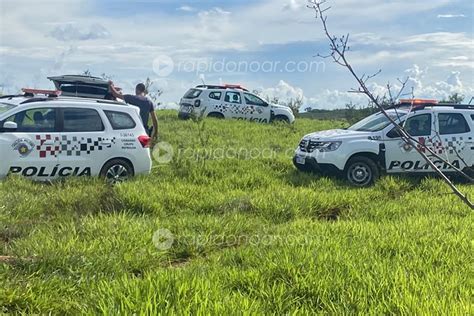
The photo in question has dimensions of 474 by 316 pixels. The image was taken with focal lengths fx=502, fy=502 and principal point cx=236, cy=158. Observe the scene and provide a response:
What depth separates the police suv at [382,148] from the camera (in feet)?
32.1

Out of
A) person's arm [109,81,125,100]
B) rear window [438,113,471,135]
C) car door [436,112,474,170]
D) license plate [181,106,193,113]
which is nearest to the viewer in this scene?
car door [436,112,474,170]

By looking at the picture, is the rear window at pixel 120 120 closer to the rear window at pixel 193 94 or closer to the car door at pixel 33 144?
the car door at pixel 33 144

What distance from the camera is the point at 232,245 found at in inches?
235

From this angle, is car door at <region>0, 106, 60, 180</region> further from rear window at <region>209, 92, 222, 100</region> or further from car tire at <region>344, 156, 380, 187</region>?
rear window at <region>209, 92, 222, 100</region>

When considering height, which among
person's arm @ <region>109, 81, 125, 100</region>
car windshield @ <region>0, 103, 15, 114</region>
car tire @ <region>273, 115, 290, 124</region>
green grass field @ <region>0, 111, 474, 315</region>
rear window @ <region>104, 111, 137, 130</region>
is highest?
person's arm @ <region>109, 81, 125, 100</region>

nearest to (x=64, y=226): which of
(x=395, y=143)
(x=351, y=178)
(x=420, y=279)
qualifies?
(x=420, y=279)

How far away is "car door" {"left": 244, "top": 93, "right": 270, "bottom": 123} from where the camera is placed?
800 inches

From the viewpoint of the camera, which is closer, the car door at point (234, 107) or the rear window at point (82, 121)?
the rear window at point (82, 121)

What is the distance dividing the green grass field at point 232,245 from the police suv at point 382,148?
365mm

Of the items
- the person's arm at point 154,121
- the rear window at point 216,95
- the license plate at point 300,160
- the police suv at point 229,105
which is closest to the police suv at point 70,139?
the person's arm at point 154,121

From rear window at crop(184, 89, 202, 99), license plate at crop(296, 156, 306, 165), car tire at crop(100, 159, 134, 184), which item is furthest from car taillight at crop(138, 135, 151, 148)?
rear window at crop(184, 89, 202, 99)

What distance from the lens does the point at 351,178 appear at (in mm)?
9836

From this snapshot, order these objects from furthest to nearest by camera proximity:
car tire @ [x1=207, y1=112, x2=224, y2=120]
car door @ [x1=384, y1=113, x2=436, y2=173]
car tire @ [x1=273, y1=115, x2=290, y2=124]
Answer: car tire @ [x1=273, y1=115, x2=290, y2=124]
car tire @ [x1=207, y1=112, x2=224, y2=120]
car door @ [x1=384, y1=113, x2=436, y2=173]

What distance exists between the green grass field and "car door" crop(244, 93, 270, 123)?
10.4 meters
